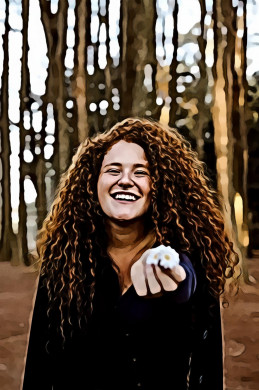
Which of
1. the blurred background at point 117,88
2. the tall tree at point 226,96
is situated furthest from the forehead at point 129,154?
the tall tree at point 226,96

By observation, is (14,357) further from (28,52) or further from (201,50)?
(201,50)

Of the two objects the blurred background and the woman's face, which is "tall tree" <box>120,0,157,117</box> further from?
the woman's face

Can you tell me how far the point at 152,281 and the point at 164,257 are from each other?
0.21 ft

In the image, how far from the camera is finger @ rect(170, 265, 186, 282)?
52.0 inches

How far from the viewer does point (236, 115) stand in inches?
64.1

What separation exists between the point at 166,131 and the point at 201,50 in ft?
0.94

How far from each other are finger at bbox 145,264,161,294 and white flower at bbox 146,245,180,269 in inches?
0.6

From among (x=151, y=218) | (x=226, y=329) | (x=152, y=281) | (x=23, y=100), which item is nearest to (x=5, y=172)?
(x=23, y=100)

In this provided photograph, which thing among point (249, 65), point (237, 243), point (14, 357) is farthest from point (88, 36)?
point (14, 357)

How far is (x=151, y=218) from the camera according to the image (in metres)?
1.45

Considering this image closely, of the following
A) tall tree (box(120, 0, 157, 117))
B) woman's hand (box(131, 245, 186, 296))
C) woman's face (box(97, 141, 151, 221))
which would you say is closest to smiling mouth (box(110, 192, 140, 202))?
woman's face (box(97, 141, 151, 221))

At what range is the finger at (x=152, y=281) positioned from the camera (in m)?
1.32

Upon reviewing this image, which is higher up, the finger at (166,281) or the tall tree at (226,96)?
the tall tree at (226,96)

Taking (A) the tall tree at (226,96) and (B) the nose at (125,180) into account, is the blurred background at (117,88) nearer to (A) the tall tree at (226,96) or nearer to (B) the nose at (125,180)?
(A) the tall tree at (226,96)
